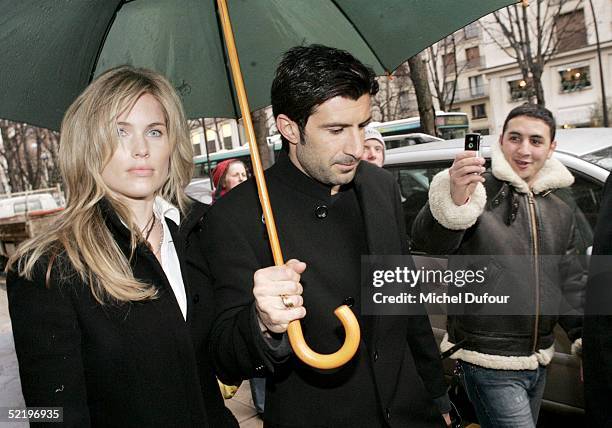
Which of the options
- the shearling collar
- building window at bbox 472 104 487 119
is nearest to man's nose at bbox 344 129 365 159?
the shearling collar

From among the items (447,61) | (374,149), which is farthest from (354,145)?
(447,61)

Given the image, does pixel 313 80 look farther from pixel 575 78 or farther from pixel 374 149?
pixel 575 78

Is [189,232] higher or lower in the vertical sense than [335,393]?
higher

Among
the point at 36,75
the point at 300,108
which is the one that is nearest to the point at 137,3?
the point at 36,75

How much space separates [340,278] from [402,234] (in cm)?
41

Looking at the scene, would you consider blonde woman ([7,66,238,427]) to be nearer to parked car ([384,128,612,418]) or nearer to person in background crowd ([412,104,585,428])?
person in background crowd ([412,104,585,428])

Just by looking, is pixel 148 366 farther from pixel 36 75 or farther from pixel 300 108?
pixel 36 75

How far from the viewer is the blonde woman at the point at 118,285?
1573 mm

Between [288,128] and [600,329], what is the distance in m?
1.21

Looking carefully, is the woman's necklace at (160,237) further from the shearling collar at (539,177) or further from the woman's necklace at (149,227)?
the shearling collar at (539,177)

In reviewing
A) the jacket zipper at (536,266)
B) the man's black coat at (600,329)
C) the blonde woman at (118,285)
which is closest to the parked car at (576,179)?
the jacket zipper at (536,266)

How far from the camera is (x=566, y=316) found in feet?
9.44

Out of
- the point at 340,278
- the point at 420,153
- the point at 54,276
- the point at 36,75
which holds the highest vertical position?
the point at 36,75

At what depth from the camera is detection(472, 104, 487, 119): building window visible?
49500 mm
